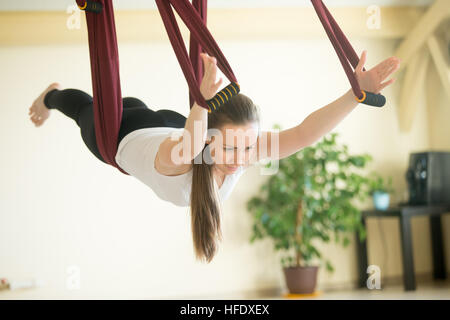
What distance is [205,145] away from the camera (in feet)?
4.71

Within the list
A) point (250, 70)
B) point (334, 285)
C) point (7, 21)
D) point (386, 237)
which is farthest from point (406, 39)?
point (7, 21)

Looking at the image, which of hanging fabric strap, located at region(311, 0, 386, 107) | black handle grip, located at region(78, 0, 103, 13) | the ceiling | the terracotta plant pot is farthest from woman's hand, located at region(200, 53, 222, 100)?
the terracotta plant pot

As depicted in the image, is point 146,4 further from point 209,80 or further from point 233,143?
point 209,80

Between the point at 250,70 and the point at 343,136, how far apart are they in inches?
A: 35.8

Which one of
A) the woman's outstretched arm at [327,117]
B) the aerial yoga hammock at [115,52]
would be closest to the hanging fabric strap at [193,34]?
the aerial yoga hammock at [115,52]

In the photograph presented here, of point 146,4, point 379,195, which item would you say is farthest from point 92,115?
point 379,195

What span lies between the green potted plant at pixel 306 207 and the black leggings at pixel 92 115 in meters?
1.85

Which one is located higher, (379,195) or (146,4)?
(146,4)

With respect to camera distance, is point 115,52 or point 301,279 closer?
point 115,52

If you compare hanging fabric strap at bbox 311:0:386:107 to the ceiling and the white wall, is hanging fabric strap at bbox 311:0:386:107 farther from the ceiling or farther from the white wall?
the white wall

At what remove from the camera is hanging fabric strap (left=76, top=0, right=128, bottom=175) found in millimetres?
1577

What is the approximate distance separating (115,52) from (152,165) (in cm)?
45

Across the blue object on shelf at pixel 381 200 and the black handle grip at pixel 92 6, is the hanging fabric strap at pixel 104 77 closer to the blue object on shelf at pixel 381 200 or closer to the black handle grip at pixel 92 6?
the black handle grip at pixel 92 6

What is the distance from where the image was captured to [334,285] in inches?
150
